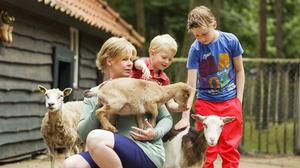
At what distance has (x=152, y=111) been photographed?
4.18 m

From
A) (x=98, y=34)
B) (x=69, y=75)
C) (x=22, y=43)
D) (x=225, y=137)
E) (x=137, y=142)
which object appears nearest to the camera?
(x=137, y=142)

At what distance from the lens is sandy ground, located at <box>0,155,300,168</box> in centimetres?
959

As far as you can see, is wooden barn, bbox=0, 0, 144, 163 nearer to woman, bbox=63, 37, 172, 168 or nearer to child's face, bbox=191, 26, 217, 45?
child's face, bbox=191, 26, 217, 45

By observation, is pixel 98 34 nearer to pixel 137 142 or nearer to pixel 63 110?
pixel 63 110

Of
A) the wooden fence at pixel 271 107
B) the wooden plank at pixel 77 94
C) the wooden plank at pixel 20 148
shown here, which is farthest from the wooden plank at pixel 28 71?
the wooden fence at pixel 271 107

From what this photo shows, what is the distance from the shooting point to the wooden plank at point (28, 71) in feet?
30.2

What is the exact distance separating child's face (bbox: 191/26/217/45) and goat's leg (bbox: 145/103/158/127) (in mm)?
1485

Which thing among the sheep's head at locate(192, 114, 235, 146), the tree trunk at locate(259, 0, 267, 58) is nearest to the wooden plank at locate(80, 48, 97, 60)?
the tree trunk at locate(259, 0, 267, 58)

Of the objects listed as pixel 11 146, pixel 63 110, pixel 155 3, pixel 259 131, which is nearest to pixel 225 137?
pixel 63 110

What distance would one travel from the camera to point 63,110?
920 cm

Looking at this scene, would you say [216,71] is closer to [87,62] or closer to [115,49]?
[115,49]

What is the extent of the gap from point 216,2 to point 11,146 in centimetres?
654

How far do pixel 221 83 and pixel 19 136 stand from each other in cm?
507

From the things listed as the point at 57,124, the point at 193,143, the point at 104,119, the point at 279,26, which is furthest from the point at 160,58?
the point at 279,26
